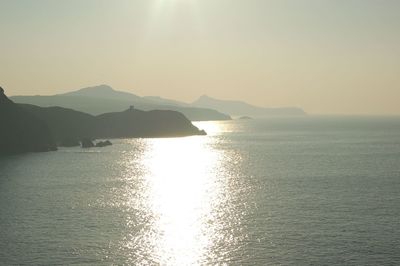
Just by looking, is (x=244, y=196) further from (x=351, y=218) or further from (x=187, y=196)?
(x=351, y=218)

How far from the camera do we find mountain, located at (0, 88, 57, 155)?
169125 mm

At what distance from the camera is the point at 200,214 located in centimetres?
7669

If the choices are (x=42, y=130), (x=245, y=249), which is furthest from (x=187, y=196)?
(x=42, y=130)

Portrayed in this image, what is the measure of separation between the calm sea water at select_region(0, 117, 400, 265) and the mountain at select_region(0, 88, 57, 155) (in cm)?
2814

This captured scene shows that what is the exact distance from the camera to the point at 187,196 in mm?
94562

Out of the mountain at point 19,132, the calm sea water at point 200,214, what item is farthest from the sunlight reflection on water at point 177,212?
the mountain at point 19,132

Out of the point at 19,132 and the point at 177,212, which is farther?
the point at 19,132

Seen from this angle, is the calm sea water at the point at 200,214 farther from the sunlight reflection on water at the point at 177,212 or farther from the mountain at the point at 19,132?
the mountain at the point at 19,132

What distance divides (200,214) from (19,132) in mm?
121358

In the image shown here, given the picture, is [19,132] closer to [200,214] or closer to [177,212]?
[177,212]

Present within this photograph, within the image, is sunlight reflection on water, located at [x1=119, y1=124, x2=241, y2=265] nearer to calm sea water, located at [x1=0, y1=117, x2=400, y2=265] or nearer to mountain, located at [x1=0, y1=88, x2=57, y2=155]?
calm sea water, located at [x1=0, y1=117, x2=400, y2=265]

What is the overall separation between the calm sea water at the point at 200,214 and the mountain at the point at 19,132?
28.1 meters

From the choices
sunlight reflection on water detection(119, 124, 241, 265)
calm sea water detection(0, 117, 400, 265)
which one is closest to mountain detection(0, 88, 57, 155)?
calm sea water detection(0, 117, 400, 265)

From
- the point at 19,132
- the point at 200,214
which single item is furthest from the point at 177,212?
the point at 19,132
